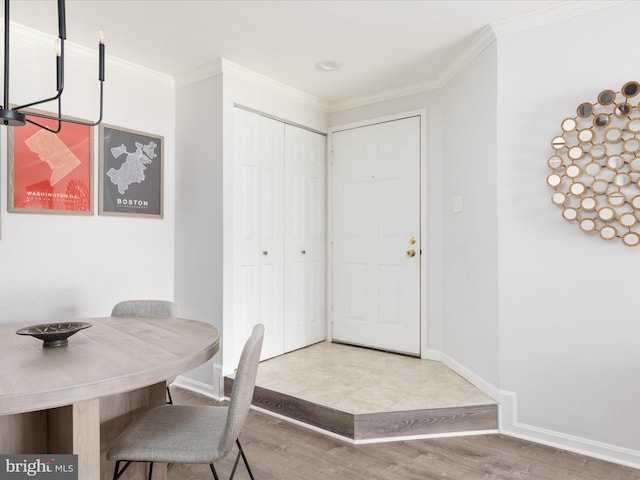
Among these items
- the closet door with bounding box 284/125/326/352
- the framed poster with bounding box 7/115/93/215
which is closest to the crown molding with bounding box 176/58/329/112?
the closet door with bounding box 284/125/326/352

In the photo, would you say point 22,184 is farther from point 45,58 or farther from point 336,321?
point 336,321

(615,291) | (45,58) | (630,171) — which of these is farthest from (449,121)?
(45,58)

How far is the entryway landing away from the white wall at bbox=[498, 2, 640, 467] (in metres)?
0.31

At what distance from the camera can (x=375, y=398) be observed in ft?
8.85

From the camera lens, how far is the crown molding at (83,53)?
2584 mm

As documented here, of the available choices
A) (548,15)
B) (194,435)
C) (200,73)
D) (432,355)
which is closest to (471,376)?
(432,355)

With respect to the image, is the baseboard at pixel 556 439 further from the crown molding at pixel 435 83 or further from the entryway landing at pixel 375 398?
the crown molding at pixel 435 83

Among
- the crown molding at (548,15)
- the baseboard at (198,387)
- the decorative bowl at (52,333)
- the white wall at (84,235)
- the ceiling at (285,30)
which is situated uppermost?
the ceiling at (285,30)

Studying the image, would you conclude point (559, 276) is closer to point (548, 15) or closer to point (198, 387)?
point (548, 15)

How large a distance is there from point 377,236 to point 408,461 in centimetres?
206

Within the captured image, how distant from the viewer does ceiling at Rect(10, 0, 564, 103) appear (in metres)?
2.40

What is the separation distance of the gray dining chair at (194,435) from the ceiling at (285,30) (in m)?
1.96

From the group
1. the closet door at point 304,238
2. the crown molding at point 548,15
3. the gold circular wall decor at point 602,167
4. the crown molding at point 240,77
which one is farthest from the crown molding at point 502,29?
the closet door at point 304,238

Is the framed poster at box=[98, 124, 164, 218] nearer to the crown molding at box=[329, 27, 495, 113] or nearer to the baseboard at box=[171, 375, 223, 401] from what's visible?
the baseboard at box=[171, 375, 223, 401]
